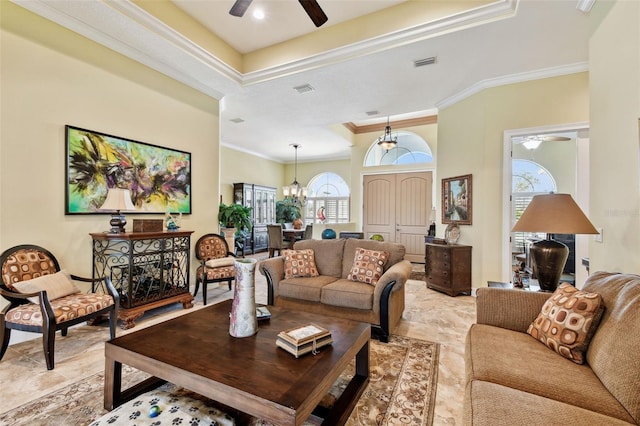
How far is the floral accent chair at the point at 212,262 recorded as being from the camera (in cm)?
386

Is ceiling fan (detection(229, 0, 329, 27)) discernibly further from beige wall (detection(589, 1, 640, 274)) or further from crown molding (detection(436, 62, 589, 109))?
crown molding (detection(436, 62, 589, 109))

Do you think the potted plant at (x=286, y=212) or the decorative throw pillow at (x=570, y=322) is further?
the potted plant at (x=286, y=212)

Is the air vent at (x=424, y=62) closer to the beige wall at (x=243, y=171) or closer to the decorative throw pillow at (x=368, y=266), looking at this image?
the decorative throw pillow at (x=368, y=266)

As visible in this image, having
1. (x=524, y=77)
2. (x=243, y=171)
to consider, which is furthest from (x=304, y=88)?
(x=243, y=171)

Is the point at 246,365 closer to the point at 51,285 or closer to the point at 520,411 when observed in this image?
the point at 520,411

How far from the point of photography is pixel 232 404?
1303mm

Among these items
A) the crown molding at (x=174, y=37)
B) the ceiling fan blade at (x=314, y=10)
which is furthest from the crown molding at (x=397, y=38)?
the ceiling fan blade at (x=314, y=10)

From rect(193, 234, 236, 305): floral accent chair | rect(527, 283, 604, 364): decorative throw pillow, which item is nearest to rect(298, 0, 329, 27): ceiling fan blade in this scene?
rect(527, 283, 604, 364): decorative throw pillow

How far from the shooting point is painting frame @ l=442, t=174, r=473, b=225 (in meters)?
4.39

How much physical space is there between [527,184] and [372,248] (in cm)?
554

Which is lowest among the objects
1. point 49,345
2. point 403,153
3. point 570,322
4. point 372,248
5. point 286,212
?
point 49,345

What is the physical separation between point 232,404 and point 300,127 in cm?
582

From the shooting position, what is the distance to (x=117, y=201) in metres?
3.00

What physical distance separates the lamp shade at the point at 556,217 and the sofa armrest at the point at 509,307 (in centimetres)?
49
